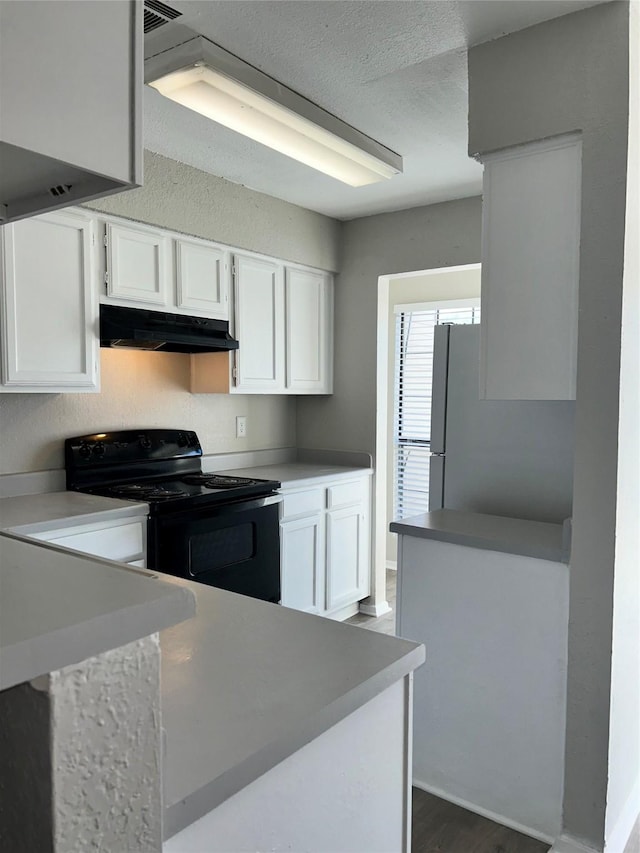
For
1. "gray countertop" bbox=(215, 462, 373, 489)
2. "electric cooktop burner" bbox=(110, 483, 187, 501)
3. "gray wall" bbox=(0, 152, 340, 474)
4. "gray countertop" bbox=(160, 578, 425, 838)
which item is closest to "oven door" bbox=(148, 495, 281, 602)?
"electric cooktop burner" bbox=(110, 483, 187, 501)

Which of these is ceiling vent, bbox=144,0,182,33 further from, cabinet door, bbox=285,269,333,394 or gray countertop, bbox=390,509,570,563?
cabinet door, bbox=285,269,333,394

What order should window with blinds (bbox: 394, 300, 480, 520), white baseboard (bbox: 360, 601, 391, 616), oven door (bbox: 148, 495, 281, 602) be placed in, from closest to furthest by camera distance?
1. oven door (bbox: 148, 495, 281, 602)
2. white baseboard (bbox: 360, 601, 391, 616)
3. window with blinds (bbox: 394, 300, 480, 520)

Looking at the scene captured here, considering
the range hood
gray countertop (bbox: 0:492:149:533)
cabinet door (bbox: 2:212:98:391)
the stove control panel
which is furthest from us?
the stove control panel

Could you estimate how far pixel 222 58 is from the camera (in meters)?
2.05

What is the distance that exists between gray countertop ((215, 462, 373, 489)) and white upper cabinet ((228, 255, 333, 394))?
18.5 inches

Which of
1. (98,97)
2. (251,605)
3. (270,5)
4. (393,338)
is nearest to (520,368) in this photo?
(251,605)

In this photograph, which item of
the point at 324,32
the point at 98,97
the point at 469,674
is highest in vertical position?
the point at 324,32

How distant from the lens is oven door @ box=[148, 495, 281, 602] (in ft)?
8.68

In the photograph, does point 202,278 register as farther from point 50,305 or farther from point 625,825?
point 625,825

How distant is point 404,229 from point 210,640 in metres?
3.30

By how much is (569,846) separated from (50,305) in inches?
102

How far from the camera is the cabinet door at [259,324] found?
11.4 feet

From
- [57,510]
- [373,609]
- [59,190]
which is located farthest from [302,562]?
[59,190]

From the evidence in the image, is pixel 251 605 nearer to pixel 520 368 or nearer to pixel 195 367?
pixel 520 368
